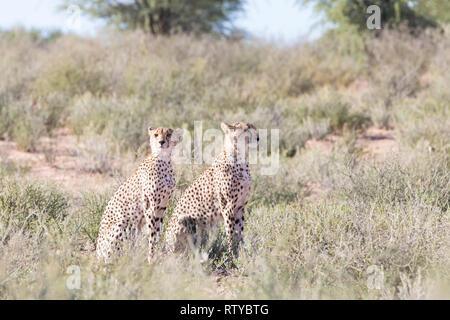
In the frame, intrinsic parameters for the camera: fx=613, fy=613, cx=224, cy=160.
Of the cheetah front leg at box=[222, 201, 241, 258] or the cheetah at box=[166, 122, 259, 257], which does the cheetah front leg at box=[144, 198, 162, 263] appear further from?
the cheetah front leg at box=[222, 201, 241, 258]

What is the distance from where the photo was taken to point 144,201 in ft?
13.3

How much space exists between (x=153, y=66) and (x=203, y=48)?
11.1 ft

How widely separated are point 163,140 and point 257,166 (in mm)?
2512

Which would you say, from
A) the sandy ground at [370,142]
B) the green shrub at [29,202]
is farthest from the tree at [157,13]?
the green shrub at [29,202]

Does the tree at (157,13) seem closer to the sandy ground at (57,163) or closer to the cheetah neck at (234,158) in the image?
the sandy ground at (57,163)

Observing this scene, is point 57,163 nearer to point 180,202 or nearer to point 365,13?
point 180,202

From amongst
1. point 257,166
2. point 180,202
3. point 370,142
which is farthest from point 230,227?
point 370,142

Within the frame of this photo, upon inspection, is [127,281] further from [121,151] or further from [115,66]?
[115,66]

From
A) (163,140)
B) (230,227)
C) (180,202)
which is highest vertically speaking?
(163,140)

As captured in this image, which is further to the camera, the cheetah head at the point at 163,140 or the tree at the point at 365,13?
the tree at the point at 365,13

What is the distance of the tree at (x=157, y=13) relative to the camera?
16.0 meters

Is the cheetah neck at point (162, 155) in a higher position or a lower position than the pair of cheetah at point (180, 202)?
higher

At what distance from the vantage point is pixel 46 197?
520cm

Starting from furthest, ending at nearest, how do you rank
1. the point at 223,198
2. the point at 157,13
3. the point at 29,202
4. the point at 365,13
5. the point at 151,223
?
the point at 157,13
the point at 365,13
the point at 29,202
the point at 223,198
the point at 151,223
